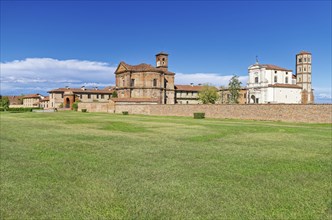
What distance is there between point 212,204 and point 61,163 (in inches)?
200

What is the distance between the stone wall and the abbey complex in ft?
34.5

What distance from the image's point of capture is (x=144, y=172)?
718 centimetres

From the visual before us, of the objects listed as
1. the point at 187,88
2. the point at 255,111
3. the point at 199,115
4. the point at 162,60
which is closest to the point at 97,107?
the point at 162,60

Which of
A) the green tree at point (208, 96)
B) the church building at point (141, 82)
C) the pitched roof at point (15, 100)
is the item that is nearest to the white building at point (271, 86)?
the green tree at point (208, 96)

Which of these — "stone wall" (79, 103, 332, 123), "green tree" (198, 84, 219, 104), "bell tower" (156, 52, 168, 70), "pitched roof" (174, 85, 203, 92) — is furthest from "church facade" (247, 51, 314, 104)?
"stone wall" (79, 103, 332, 123)

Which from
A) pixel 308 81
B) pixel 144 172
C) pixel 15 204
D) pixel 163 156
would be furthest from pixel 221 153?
pixel 308 81

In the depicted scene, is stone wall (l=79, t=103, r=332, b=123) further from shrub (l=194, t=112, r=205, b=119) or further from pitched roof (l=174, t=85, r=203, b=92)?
pitched roof (l=174, t=85, r=203, b=92)

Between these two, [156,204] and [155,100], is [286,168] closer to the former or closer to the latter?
[156,204]

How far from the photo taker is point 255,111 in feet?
116

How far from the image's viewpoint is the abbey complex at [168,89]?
68.2 metres

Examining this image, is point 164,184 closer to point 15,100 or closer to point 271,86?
point 271,86

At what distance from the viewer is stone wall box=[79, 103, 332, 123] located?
29377 mm

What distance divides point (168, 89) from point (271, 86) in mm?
27706

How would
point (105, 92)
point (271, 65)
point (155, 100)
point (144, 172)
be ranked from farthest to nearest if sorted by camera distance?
point (105, 92), point (271, 65), point (155, 100), point (144, 172)
